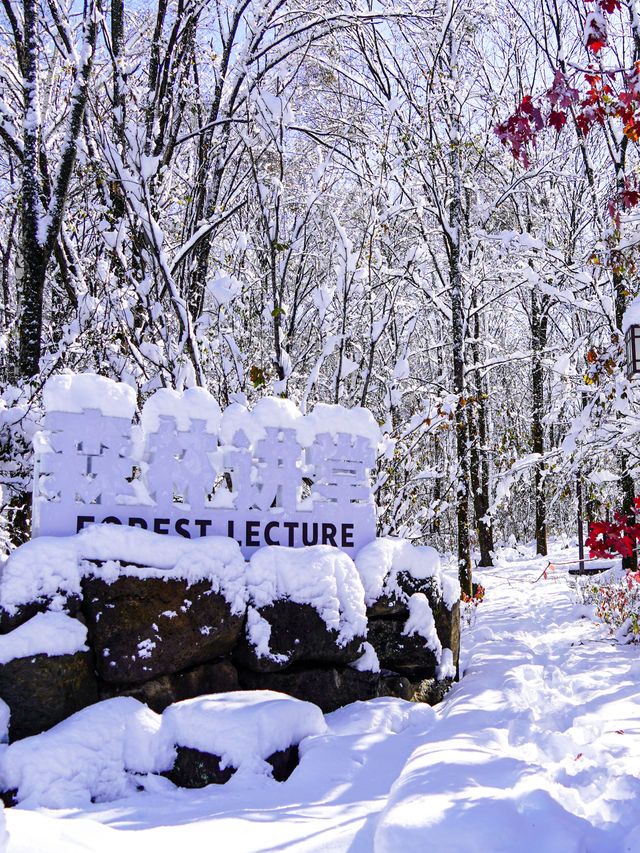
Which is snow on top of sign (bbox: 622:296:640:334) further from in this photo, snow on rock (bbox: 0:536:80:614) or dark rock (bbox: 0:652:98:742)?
dark rock (bbox: 0:652:98:742)

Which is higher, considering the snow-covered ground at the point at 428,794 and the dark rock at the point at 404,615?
the dark rock at the point at 404,615

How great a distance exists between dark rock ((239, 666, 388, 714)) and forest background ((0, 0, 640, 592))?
231cm

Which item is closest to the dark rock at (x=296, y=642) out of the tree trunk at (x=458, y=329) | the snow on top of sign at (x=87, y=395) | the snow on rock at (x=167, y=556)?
the snow on rock at (x=167, y=556)

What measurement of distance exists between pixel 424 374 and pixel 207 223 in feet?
52.5

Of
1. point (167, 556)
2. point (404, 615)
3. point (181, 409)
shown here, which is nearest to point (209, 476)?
point (181, 409)

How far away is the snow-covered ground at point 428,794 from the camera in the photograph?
7.14ft

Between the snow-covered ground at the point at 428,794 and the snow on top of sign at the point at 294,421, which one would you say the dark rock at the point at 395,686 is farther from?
the snow on top of sign at the point at 294,421

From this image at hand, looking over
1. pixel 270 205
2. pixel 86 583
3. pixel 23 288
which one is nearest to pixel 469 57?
pixel 270 205

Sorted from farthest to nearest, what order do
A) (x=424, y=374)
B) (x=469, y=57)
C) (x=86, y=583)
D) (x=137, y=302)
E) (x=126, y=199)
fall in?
1. (x=424, y=374)
2. (x=469, y=57)
3. (x=137, y=302)
4. (x=126, y=199)
5. (x=86, y=583)

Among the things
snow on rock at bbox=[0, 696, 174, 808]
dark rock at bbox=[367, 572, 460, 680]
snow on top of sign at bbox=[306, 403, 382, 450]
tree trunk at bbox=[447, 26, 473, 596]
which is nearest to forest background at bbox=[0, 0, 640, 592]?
tree trunk at bbox=[447, 26, 473, 596]

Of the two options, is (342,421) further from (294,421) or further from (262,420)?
(262,420)

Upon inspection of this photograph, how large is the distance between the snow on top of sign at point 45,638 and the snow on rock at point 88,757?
1.11 ft

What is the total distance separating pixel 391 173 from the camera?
754 centimetres

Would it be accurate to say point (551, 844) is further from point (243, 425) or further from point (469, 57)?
point (469, 57)
